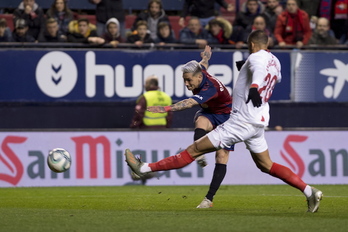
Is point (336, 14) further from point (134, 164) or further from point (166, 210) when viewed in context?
point (134, 164)

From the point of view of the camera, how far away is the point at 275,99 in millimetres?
17922

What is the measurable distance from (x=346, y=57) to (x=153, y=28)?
442 cm

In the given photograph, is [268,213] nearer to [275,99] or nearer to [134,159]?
[134,159]

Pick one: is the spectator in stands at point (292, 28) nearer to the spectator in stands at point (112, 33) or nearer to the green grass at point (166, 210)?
the spectator in stands at point (112, 33)

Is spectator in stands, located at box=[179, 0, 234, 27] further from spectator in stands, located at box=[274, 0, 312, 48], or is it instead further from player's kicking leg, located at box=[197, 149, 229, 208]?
player's kicking leg, located at box=[197, 149, 229, 208]

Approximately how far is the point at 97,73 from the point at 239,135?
8.56 meters

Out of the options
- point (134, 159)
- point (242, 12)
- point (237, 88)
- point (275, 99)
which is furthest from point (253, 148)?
point (242, 12)

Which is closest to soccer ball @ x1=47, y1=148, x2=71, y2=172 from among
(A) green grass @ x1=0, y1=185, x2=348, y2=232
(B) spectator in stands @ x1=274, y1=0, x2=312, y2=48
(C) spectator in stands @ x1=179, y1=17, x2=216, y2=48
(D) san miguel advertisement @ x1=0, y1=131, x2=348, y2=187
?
(A) green grass @ x1=0, y1=185, x2=348, y2=232

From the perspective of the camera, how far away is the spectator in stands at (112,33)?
17656 mm

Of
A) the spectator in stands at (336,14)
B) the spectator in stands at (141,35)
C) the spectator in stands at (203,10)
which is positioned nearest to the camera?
the spectator in stands at (141,35)

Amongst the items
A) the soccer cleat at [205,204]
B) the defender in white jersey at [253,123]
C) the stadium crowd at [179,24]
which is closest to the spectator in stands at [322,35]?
the stadium crowd at [179,24]

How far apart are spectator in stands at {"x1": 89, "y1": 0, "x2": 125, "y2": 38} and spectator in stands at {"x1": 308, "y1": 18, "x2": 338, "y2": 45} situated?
440cm

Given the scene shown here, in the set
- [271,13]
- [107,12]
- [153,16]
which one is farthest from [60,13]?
[271,13]

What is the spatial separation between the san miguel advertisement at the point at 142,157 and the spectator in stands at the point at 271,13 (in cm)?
342
